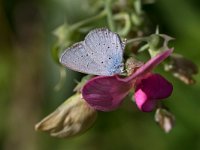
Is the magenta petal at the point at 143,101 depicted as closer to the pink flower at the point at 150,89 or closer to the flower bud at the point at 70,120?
the pink flower at the point at 150,89

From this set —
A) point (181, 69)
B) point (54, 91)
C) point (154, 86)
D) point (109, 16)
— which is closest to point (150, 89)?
point (154, 86)

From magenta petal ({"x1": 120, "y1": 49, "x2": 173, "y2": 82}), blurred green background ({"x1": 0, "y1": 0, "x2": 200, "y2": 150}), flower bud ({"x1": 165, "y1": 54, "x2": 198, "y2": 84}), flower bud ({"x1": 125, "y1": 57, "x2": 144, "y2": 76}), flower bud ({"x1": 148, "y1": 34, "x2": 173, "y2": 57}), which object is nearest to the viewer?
magenta petal ({"x1": 120, "y1": 49, "x2": 173, "y2": 82})

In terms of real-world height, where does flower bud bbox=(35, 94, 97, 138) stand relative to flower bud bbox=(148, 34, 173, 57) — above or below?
below

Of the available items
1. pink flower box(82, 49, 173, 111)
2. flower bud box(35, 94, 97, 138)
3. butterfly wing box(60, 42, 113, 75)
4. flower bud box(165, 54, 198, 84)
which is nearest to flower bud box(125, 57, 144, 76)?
pink flower box(82, 49, 173, 111)

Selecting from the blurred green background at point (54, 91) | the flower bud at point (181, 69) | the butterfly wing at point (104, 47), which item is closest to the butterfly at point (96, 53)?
the butterfly wing at point (104, 47)


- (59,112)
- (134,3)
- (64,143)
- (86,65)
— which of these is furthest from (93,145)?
(86,65)

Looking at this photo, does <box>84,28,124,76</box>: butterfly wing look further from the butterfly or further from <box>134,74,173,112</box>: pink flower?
<box>134,74,173,112</box>: pink flower
